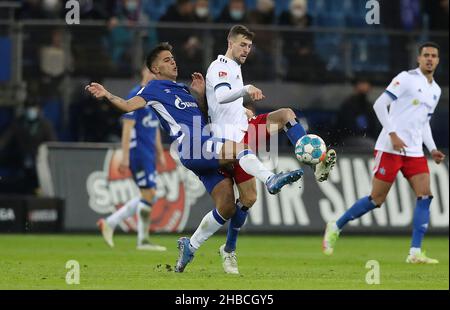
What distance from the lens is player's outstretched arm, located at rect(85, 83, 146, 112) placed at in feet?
37.0

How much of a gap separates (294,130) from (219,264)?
2.47 metres

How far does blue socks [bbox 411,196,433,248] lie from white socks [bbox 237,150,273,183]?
11.2 feet

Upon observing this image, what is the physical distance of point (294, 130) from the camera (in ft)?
39.1

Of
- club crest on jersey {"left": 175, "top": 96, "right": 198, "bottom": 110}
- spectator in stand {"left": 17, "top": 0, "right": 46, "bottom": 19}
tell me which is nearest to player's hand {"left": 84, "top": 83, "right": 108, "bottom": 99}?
club crest on jersey {"left": 175, "top": 96, "right": 198, "bottom": 110}

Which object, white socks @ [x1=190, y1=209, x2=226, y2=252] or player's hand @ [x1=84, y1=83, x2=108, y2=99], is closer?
player's hand @ [x1=84, y1=83, x2=108, y2=99]

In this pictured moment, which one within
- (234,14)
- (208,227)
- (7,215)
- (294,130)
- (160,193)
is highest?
(234,14)

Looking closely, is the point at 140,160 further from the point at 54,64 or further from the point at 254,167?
the point at 254,167

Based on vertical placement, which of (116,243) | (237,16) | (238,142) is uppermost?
(237,16)

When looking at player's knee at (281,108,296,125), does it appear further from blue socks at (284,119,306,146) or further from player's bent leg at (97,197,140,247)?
player's bent leg at (97,197,140,247)

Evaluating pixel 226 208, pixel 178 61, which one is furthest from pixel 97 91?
pixel 178 61
